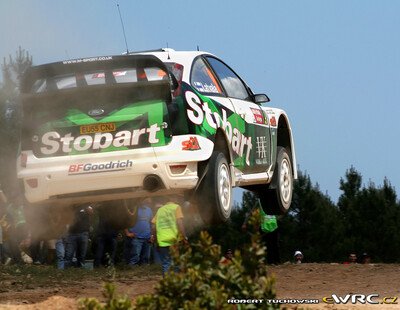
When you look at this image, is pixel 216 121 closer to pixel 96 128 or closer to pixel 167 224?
pixel 96 128

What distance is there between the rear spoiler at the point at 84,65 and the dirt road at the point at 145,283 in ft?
7.11

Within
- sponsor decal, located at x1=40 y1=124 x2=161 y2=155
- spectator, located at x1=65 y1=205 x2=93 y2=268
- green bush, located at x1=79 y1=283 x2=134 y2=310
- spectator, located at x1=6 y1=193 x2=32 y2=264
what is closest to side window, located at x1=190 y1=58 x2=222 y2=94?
sponsor decal, located at x1=40 y1=124 x2=161 y2=155

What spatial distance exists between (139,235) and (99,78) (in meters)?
6.91

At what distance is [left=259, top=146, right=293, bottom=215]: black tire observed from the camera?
14.1 m

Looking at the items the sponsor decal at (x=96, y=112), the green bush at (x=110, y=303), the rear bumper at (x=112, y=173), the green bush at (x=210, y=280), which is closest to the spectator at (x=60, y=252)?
the rear bumper at (x=112, y=173)

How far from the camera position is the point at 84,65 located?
11586 mm

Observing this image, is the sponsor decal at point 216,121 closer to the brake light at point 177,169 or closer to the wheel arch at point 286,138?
the brake light at point 177,169

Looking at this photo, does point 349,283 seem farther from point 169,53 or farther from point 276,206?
point 169,53

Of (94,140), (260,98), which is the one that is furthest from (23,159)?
(260,98)

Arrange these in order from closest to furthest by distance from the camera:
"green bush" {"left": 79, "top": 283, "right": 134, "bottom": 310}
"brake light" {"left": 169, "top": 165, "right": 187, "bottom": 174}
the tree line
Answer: "green bush" {"left": 79, "top": 283, "right": 134, "bottom": 310}, "brake light" {"left": 169, "top": 165, "right": 187, "bottom": 174}, the tree line

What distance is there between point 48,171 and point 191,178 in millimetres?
1409

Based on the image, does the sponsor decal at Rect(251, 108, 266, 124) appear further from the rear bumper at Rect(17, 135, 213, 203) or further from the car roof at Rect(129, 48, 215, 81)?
the rear bumper at Rect(17, 135, 213, 203)

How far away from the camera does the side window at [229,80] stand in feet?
42.0

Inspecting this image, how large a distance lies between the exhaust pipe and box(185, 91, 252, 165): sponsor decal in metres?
0.66
